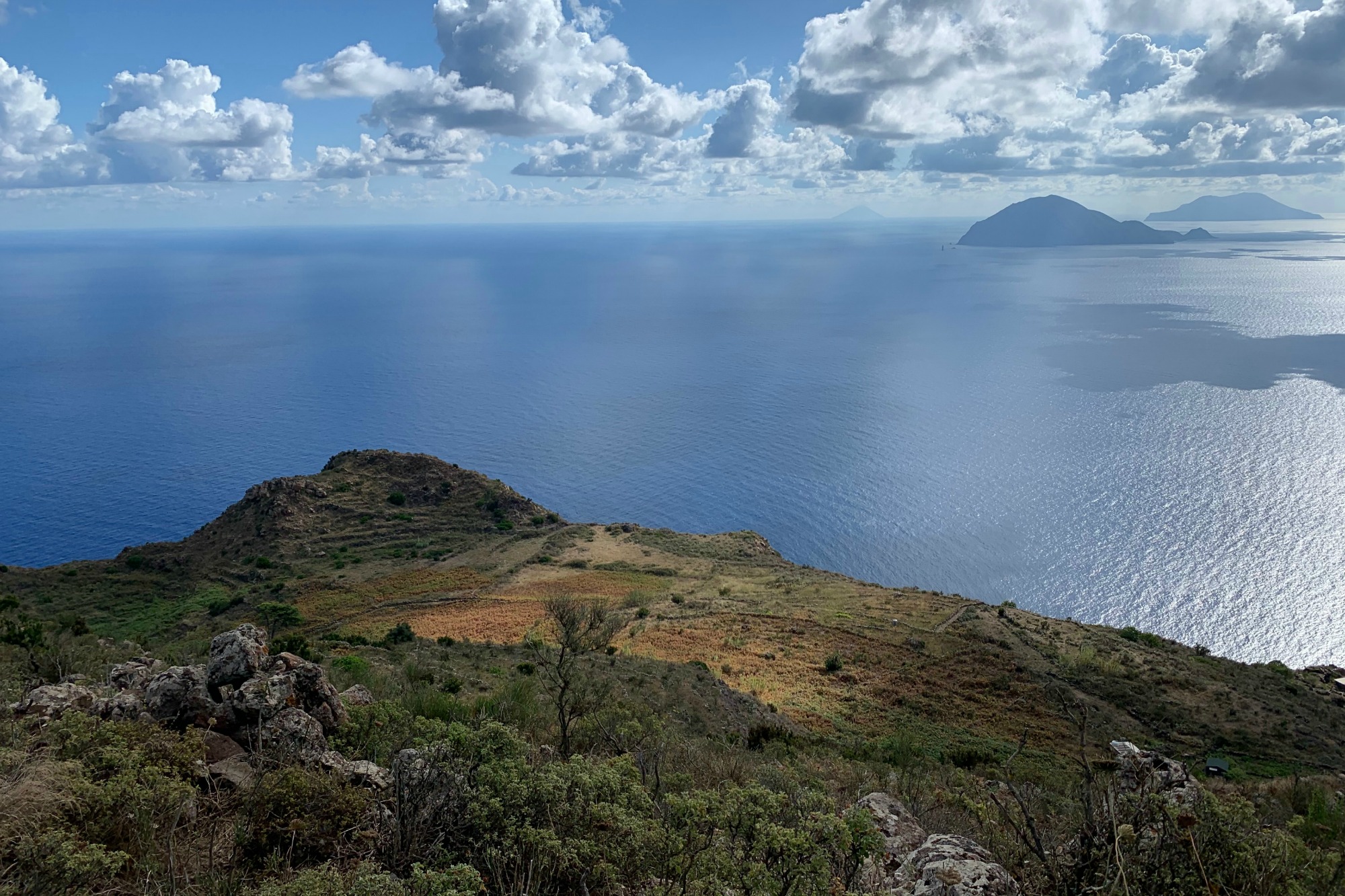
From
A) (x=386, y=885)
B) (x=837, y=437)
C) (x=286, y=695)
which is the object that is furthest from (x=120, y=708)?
(x=837, y=437)

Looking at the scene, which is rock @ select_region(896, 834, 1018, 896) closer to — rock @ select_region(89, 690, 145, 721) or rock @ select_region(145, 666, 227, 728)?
rock @ select_region(145, 666, 227, 728)

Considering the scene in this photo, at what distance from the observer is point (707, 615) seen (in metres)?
35.9

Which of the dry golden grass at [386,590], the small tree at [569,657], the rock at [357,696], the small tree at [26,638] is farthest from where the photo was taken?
the dry golden grass at [386,590]

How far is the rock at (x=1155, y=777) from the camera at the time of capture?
21.6 ft

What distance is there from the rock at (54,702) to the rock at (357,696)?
136 inches

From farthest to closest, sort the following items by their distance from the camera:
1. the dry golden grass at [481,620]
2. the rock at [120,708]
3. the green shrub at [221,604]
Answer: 1. the green shrub at [221,604]
2. the dry golden grass at [481,620]
3. the rock at [120,708]

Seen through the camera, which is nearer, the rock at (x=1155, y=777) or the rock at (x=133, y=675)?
the rock at (x=1155, y=777)

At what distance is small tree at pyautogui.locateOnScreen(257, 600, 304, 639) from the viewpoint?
116 ft

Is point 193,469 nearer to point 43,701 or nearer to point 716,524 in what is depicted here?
point 716,524

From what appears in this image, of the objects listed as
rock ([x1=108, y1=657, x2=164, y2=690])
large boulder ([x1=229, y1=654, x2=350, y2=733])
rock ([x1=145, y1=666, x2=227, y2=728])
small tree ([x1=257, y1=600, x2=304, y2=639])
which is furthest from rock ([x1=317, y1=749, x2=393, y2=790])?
small tree ([x1=257, y1=600, x2=304, y2=639])

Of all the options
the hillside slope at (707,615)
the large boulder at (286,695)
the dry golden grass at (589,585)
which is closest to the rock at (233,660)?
the large boulder at (286,695)

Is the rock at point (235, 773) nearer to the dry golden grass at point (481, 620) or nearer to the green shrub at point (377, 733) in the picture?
the green shrub at point (377, 733)

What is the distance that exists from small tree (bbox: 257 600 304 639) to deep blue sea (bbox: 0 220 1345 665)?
3325cm

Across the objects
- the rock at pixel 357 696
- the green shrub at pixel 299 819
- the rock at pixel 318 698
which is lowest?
the rock at pixel 357 696
